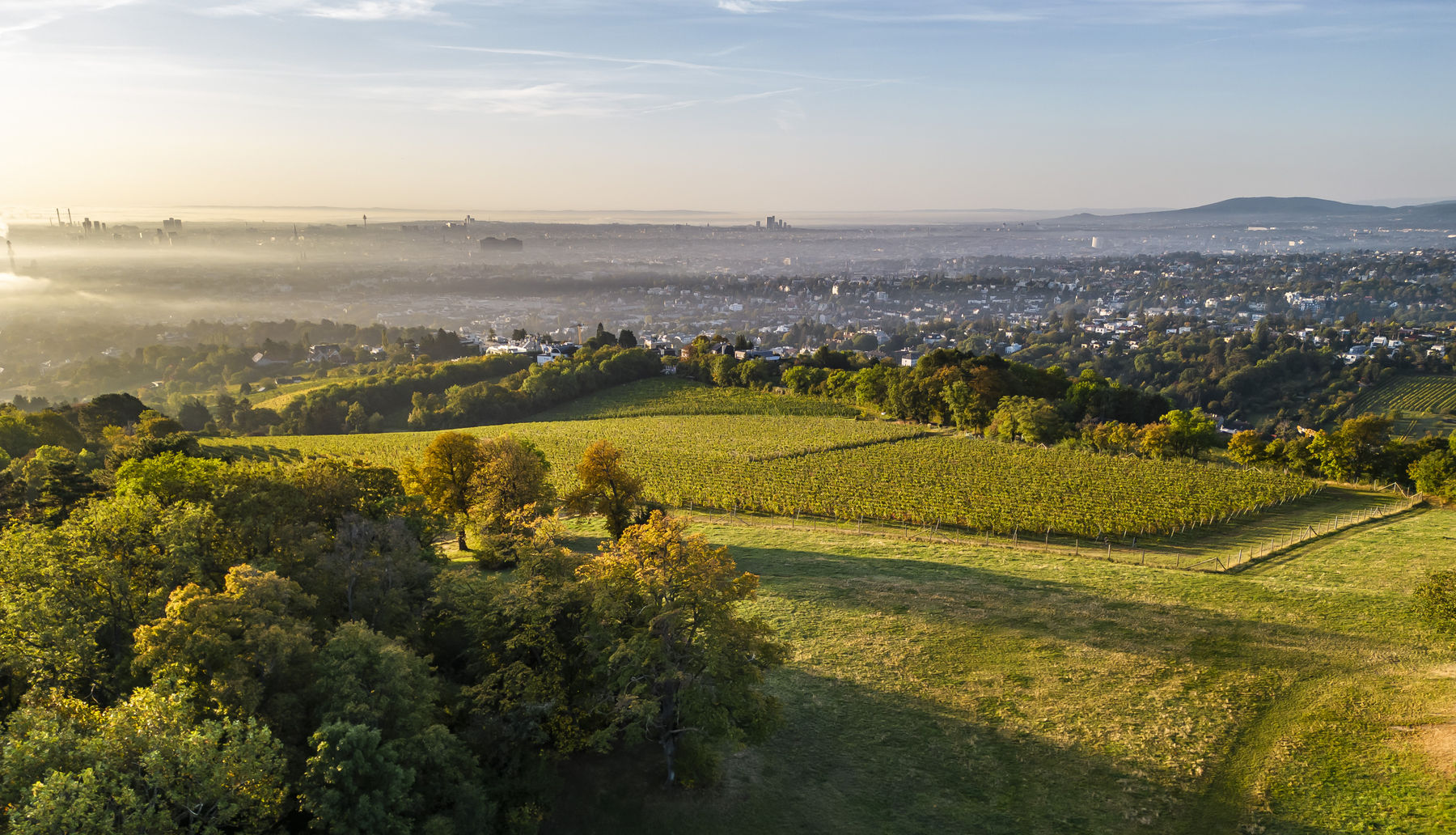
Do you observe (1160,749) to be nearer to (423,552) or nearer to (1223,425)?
(423,552)

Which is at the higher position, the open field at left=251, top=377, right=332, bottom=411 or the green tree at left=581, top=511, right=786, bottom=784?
the green tree at left=581, top=511, right=786, bottom=784

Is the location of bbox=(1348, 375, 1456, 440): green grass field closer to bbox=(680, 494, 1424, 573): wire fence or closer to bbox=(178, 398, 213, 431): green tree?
bbox=(680, 494, 1424, 573): wire fence

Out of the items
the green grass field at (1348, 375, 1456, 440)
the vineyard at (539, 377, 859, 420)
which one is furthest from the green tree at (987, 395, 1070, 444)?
the green grass field at (1348, 375, 1456, 440)

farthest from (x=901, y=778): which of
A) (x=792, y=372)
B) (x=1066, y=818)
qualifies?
(x=792, y=372)

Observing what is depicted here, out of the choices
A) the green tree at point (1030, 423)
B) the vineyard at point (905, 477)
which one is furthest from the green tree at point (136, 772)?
the green tree at point (1030, 423)

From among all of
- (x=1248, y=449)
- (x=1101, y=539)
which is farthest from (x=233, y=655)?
(x=1248, y=449)
